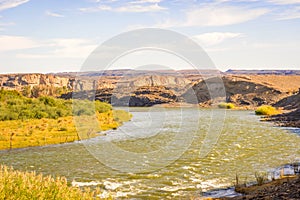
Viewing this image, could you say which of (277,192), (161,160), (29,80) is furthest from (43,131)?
(29,80)

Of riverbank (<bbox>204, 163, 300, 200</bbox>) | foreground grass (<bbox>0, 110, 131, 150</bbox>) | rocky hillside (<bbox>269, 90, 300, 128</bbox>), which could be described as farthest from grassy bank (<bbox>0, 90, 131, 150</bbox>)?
rocky hillside (<bbox>269, 90, 300, 128</bbox>)

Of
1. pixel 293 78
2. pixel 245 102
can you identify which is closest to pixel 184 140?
pixel 245 102

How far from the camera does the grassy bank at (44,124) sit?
27078 mm

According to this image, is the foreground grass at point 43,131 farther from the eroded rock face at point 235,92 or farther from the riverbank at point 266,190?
the eroded rock face at point 235,92

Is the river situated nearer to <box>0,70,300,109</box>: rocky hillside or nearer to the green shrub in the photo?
the green shrub

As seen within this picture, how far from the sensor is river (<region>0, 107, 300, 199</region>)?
15.7 m

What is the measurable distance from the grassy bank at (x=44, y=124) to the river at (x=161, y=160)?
189 centimetres

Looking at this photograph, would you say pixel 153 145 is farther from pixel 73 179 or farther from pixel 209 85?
pixel 209 85

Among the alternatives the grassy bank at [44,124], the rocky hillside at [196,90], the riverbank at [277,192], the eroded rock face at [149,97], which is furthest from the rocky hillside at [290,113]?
the riverbank at [277,192]

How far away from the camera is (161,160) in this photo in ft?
68.6

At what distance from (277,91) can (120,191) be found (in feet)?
212

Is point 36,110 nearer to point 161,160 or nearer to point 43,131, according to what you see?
point 43,131

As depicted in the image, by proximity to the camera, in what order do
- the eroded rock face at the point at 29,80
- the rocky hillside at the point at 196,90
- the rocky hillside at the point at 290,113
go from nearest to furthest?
the rocky hillside at the point at 290,113
the rocky hillside at the point at 196,90
the eroded rock face at the point at 29,80

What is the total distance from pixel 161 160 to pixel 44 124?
1678cm
